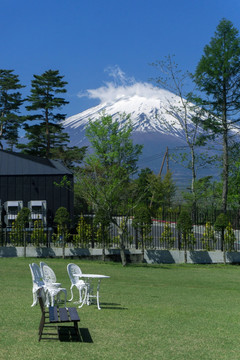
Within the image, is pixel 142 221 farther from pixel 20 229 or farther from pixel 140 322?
pixel 140 322

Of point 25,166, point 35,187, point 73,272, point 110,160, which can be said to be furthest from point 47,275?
point 25,166

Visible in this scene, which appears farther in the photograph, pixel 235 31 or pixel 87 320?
pixel 235 31

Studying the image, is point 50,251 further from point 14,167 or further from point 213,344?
point 213,344

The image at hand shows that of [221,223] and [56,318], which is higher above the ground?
[221,223]

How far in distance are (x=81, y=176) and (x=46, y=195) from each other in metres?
9.25

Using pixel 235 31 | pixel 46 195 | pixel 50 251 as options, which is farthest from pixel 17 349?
pixel 235 31

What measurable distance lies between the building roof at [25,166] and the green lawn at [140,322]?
18553mm

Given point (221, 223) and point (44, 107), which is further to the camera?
point (44, 107)

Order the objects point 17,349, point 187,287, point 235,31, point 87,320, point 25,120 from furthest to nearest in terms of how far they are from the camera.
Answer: point 25,120 < point 235,31 < point 187,287 < point 87,320 < point 17,349

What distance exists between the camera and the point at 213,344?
8.47m

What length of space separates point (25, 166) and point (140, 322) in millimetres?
28036

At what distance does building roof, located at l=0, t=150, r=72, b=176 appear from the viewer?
35969mm

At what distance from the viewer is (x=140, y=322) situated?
10016 millimetres

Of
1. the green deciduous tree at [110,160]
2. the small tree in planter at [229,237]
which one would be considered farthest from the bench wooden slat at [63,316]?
the small tree in planter at [229,237]
